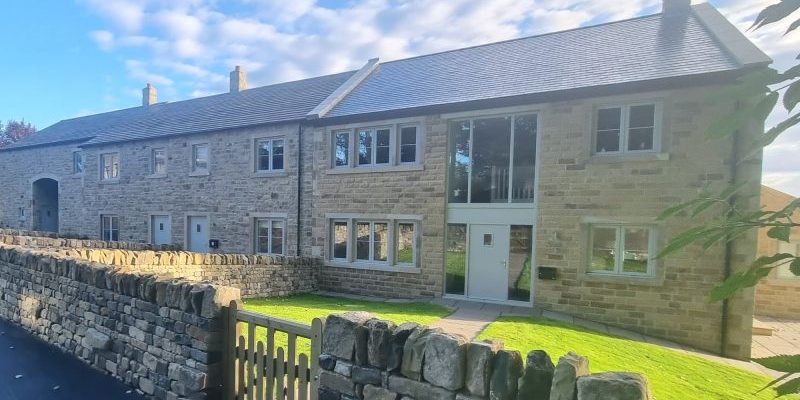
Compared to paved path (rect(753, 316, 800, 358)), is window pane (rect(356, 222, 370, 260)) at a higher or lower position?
higher

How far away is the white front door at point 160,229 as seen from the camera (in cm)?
1747

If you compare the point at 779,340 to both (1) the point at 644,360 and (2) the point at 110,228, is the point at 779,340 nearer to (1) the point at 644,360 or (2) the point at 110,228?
(1) the point at 644,360

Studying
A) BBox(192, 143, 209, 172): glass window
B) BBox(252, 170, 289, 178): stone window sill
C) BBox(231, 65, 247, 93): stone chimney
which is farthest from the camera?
BBox(231, 65, 247, 93): stone chimney

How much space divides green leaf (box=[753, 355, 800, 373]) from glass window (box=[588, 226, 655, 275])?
31.0 ft

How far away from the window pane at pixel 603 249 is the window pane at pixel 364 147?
692cm

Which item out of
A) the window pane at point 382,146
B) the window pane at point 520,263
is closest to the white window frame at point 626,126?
the window pane at point 520,263

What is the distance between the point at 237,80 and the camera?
22.0m

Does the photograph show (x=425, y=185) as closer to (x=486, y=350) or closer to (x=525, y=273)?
(x=525, y=273)

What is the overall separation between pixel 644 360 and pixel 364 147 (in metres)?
9.32

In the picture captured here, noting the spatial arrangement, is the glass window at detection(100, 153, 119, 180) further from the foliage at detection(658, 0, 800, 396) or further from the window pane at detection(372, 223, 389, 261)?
the foliage at detection(658, 0, 800, 396)

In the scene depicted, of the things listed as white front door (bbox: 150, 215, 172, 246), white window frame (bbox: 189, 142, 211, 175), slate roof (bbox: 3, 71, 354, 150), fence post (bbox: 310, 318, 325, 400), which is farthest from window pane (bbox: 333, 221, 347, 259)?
fence post (bbox: 310, 318, 325, 400)

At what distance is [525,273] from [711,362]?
13.7ft

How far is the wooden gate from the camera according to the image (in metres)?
3.78

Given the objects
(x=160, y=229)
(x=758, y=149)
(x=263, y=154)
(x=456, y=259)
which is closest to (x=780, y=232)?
(x=758, y=149)
